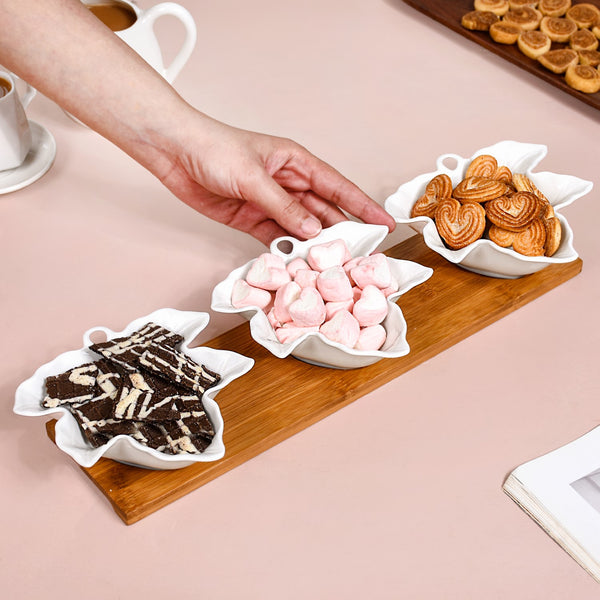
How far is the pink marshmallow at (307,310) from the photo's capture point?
1.01 m

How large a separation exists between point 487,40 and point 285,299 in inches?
40.7

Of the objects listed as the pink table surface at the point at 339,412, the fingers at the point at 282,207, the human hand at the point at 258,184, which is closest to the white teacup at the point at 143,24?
the pink table surface at the point at 339,412

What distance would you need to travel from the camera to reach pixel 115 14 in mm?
1489

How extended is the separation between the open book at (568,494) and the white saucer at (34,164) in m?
1.00

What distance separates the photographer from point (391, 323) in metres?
1.04

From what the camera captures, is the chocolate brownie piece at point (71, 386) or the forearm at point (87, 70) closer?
the chocolate brownie piece at point (71, 386)

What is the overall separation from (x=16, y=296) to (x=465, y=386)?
716 millimetres

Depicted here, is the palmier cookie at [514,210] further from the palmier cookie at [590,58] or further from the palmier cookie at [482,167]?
the palmier cookie at [590,58]

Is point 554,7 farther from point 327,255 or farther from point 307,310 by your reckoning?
point 307,310

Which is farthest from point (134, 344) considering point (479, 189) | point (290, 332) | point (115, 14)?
point (115, 14)

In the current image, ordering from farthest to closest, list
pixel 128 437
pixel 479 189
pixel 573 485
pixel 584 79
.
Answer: pixel 584 79 < pixel 479 189 < pixel 573 485 < pixel 128 437

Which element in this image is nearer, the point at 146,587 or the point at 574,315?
the point at 146,587

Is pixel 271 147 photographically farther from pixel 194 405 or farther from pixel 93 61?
pixel 194 405

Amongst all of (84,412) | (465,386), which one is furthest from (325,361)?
(84,412)
